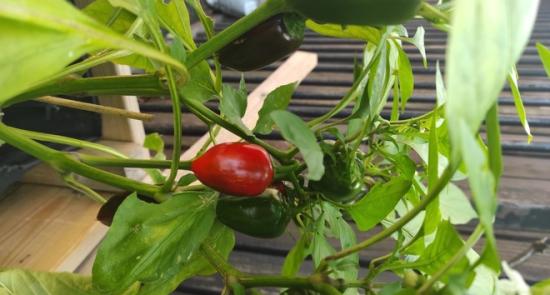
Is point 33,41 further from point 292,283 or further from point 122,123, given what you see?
point 122,123

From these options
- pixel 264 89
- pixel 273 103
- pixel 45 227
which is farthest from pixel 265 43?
pixel 264 89

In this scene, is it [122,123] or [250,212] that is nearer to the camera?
[250,212]

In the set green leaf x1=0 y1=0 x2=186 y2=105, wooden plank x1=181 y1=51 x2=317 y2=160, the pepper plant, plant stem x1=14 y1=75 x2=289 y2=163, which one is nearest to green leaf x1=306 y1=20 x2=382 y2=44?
the pepper plant

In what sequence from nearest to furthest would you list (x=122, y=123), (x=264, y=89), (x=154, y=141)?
1. (x=154, y=141)
2. (x=122, y=123)
3. (x=264, y=89)

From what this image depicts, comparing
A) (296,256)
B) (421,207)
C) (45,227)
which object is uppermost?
(421,207)

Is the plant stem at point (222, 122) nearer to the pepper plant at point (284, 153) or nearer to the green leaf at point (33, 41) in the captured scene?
the pepper plant at point (284, 153)

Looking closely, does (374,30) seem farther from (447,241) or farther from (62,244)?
(62,244)
